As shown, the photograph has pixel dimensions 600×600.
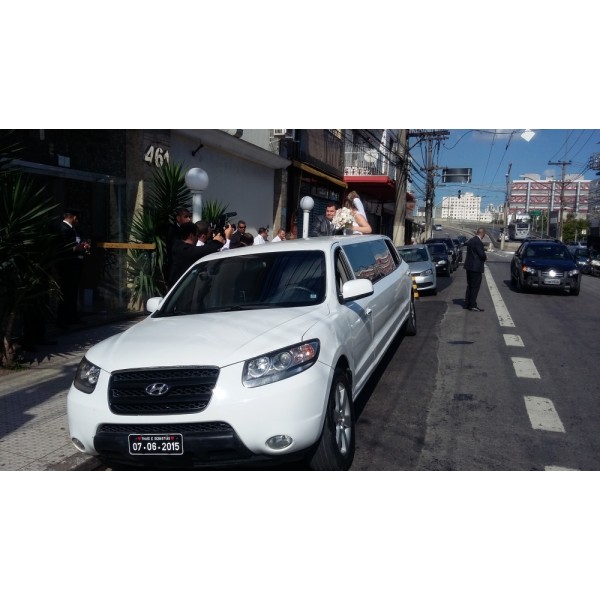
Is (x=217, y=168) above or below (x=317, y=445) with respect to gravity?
above

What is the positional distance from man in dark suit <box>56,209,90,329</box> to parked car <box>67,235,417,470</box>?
3975 mm

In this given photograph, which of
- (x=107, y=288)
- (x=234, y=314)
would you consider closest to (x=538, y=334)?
(x=234, y=314)

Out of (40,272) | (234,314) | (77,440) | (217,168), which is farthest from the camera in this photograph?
(217,168)

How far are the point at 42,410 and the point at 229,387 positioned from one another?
2.81m

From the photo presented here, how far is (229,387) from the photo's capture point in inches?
137

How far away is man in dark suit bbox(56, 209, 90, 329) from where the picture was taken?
8.05 metres

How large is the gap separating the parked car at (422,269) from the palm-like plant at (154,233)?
6.77 meters

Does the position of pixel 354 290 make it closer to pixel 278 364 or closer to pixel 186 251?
pixel 278 364

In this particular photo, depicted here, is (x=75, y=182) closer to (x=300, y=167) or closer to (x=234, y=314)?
(x=234, y=314)

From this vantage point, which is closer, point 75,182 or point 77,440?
point 77,440

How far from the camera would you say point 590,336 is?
9344 mm

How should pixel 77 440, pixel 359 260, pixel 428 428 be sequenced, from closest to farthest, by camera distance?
pixel 77 440 → pixel 428 428 → pixel 359 260

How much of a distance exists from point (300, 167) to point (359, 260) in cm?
1488

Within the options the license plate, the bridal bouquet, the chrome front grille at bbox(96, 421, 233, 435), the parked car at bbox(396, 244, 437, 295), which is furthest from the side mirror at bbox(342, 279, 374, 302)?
the parked car at bbox(396, 244, 437, 295)
